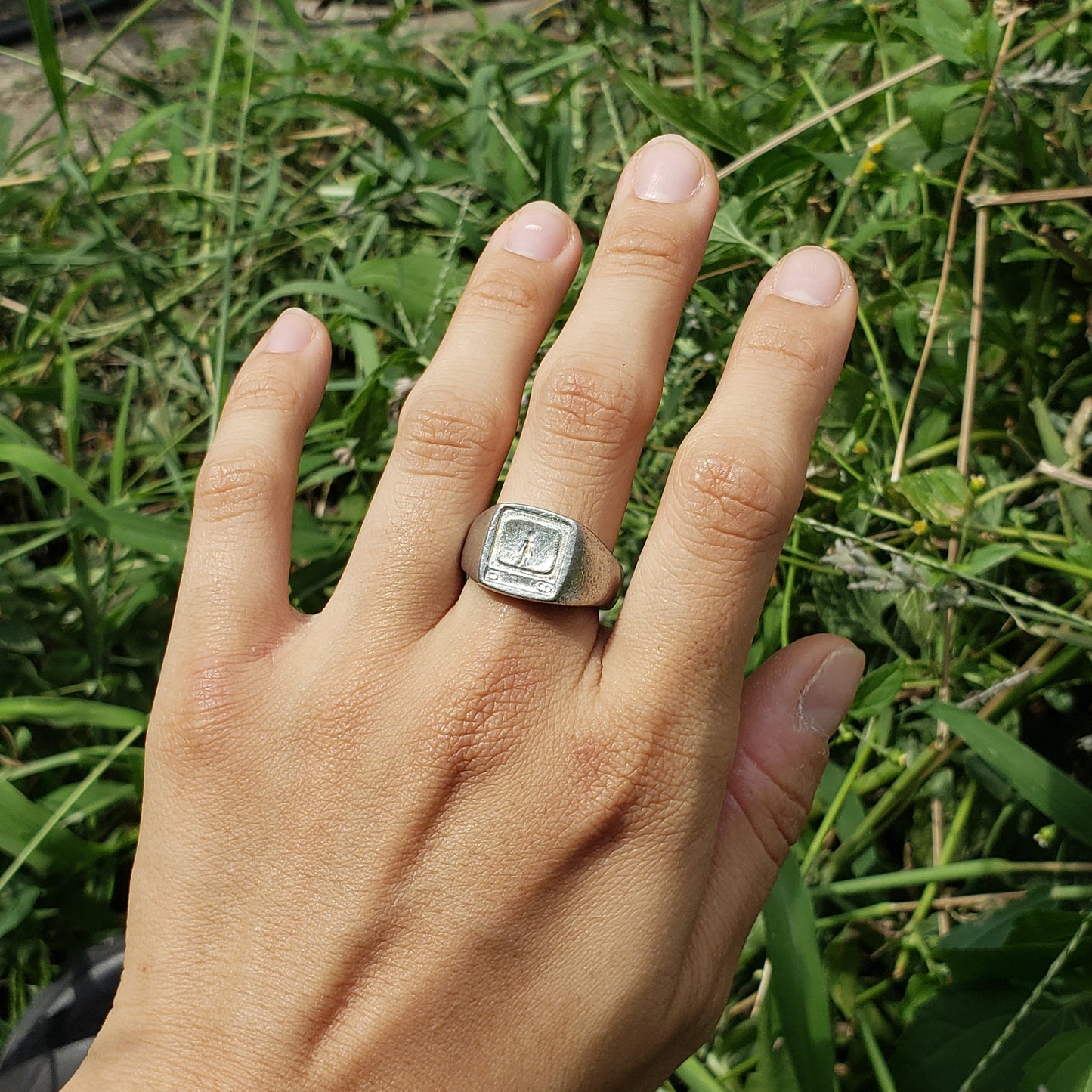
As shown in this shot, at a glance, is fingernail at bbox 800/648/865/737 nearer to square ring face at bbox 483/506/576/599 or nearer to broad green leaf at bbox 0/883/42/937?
square ring face at bbox 483/506/576/599

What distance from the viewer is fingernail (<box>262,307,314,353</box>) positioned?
1.70 m

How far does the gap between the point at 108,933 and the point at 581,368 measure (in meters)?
1.53

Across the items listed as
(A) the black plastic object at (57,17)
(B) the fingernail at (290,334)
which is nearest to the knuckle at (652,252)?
(B) the fingernail at (290,334)

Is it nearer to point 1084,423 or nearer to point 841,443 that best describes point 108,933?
point 841,443

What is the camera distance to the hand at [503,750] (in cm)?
132

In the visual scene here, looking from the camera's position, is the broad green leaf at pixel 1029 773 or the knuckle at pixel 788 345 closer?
the knuckle at pixel 788 345

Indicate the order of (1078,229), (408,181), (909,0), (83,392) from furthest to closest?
(83,392) → (408,181) → (909,0) → (1078,229)

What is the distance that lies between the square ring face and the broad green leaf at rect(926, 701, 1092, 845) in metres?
0.76

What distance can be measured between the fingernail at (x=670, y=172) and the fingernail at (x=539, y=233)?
0.15 meters

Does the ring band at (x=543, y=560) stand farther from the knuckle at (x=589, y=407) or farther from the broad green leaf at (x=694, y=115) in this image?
the broad green leaf at (x=694, y=115)

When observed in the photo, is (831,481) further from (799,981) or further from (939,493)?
(799,981)

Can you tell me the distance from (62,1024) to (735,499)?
1616 mm

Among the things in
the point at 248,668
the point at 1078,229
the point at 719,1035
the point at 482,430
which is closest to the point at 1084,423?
the point at 1078,229

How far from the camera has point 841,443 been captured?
81.7 inches
